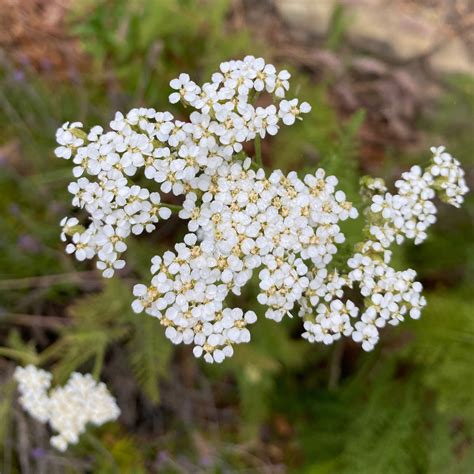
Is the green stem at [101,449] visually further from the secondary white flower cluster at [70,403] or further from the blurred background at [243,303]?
the secondary white flower cluster at [70,403]

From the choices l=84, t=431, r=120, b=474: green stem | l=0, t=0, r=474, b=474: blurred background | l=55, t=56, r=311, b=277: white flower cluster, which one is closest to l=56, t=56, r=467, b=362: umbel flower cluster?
l=55, t=56, r=311, b=277: white flower cluster

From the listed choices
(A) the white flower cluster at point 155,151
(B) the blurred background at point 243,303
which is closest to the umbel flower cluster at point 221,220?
(A) the white flower cluster at point 155,151

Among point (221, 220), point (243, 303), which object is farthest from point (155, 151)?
point (243, 303)

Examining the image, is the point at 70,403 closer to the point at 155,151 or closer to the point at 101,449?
the point at 101,449

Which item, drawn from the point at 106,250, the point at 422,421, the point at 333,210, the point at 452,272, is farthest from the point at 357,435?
the point at 106,250

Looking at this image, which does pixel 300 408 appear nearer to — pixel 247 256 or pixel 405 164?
pixel 405 164

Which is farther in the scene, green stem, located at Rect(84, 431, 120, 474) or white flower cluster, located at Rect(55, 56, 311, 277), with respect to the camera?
green stem, located at Rect(84, 431, 120, 474)

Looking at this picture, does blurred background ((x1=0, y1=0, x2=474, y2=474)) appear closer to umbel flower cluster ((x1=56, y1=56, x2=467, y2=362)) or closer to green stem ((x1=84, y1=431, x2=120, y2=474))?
green stem ((x1=84, y1=431, x2=120, y2=474))
